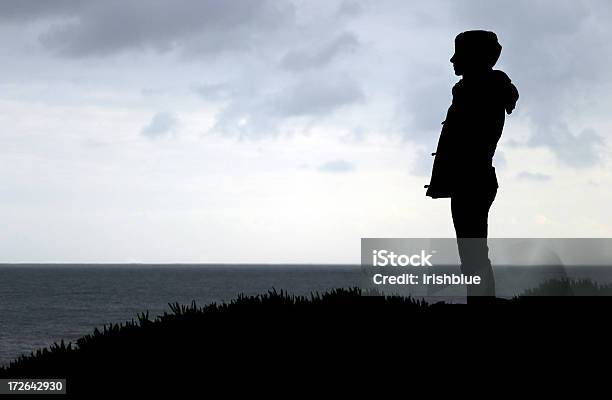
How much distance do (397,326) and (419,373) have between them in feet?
5.62

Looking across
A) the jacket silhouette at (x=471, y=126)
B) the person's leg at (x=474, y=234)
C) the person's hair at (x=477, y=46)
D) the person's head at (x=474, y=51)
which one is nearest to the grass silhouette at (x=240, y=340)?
the person's leg at (x=474, y=234)

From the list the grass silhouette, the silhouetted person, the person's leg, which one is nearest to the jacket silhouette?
the silhouetted person

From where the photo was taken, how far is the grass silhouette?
8844 millimetres

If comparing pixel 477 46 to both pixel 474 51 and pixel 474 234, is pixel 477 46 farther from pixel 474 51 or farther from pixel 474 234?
pixel 474 234

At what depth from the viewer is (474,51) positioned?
10.1 m

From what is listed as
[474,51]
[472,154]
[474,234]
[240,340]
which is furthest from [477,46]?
[240,340]

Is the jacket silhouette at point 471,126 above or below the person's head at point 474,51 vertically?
below

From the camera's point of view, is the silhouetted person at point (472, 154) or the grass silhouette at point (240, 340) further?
the silhouetted person at point (472, 154)

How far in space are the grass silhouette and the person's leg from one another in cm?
45

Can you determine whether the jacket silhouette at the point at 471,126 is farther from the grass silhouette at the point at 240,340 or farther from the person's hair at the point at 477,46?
the grass silhouette at the point at 240,340

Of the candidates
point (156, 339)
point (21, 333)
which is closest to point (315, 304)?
point (156, 339)

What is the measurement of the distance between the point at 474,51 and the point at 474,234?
251cm

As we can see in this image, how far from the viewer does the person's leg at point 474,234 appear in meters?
10.1

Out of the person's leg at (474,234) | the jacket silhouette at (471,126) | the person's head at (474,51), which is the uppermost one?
the person's head at (474,51)
